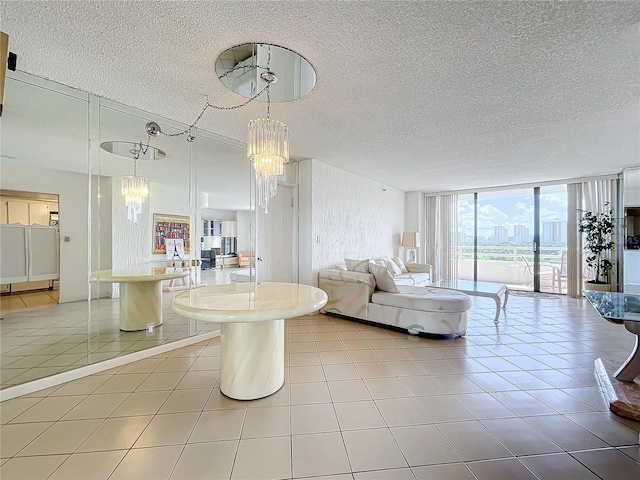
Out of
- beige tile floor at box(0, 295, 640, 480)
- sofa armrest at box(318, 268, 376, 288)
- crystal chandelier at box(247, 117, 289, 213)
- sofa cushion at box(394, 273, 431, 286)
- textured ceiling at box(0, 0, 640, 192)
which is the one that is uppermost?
textured ceiling at box(0, 0, 640, 192)

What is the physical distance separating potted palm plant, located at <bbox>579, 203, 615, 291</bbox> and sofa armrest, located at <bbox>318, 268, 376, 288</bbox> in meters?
4.68

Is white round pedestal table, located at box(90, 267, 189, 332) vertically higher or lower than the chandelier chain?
lower

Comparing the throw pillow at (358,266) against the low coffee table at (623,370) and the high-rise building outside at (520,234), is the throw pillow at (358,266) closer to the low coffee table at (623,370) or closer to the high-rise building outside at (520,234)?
the low coffee table at (623,370)

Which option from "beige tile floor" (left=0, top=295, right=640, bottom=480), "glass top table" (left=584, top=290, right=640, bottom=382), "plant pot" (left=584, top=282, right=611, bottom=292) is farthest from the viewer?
"plant pot" (left=584, top=282, right=611, bottom=292)

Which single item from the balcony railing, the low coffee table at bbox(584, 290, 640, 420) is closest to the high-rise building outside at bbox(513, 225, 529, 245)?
the balcony railing

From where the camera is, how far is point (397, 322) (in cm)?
343

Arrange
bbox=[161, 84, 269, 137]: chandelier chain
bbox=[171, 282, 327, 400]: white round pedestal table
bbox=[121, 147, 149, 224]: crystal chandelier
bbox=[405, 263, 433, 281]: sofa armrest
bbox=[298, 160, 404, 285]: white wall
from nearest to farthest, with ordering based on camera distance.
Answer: bbox=[171, 282, 327, 400]: white round pedestal table, bbox=[161, 84, 269, 137]: chandelier chain, bbox=[121, 147, 149, 224]: crystal chandelier, bbox=[298, 160, 404, 285]: white wall, bbox=[405, 263, 433, 281]: sofa armrest

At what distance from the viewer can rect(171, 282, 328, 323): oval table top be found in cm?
144

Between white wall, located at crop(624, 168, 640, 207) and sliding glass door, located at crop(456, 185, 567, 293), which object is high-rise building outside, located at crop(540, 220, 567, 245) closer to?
sliding glass door, located at crop(456, 185, 567, 293)

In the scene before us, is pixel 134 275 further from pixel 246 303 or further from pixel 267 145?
pixel 267 145

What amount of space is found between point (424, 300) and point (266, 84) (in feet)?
9.26

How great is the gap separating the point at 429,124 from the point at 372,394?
271cm

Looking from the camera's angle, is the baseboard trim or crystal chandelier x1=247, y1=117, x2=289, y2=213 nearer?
the baseboard trim

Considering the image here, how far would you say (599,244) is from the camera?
5.11 m
